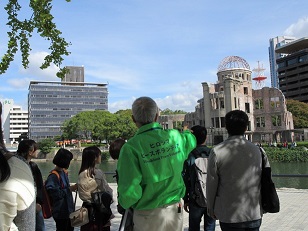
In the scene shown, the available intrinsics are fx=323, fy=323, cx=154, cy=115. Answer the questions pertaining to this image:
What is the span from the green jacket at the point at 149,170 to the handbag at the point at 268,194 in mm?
848

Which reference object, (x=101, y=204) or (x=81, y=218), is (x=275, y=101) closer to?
(x=101, y=204)

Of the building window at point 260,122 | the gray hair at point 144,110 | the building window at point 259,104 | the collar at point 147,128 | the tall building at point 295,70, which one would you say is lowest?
the collar at point 147,128

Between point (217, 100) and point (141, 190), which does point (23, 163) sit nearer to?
point (141, 190)

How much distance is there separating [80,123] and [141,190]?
232ft

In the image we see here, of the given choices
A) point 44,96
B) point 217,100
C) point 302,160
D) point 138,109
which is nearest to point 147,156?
point 138,109

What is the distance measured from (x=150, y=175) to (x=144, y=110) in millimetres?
569

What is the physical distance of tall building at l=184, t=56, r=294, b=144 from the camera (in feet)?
180

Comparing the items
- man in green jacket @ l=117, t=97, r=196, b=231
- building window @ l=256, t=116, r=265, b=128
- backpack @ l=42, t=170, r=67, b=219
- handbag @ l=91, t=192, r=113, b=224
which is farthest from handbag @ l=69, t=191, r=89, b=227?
building window @ l=256, t=116, r=265, b=128

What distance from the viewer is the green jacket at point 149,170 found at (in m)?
2.53

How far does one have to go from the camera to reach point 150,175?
8.55 feet

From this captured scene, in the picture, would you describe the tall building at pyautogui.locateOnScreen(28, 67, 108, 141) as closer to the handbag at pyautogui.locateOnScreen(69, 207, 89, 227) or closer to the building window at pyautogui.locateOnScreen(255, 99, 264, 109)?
the building window at pyautogui.locateOnScreen(255, 99, 264, 109)

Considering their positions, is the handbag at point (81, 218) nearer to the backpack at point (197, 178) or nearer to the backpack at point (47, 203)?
the backpack at point (47, 203)

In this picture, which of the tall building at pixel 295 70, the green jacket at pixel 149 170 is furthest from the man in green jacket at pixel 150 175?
the tall building at pixel 295 70

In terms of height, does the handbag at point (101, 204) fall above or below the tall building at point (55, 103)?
below
